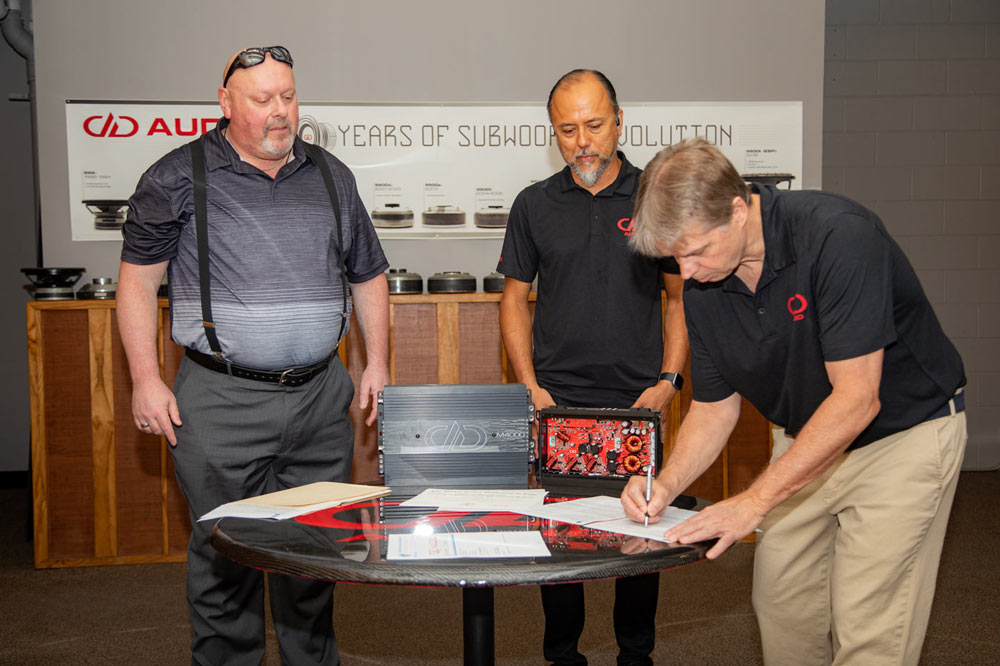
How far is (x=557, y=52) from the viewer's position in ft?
14.0

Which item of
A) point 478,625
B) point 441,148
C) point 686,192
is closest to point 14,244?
point 441,148

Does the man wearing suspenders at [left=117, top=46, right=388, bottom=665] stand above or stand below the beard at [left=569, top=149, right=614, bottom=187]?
below

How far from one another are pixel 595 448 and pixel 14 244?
189 inches

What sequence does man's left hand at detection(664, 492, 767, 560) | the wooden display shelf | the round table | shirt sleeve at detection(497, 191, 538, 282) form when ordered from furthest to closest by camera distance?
the wooden display shelf
shirt sleeve at detection(497, 191, 538, 282)
man's left hand at detection(664, 492, 767, 560)
the round table

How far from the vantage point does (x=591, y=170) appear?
236 centimetres

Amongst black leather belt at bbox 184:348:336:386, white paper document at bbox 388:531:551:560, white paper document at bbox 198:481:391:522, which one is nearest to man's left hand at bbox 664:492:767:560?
white paper document at bbox 388:531:551:560

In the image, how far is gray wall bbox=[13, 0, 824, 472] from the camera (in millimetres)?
4055

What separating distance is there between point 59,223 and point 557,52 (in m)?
2.37

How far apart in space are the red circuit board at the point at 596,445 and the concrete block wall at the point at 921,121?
4.46 metres

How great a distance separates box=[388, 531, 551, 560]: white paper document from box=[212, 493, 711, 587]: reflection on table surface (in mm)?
17

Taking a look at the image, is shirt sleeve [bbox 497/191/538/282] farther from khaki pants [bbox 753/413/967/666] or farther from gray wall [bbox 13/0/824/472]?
gray wall [bbox 13/0/824/472]

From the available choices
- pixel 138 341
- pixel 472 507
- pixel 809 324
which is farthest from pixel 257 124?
pixel 809 324

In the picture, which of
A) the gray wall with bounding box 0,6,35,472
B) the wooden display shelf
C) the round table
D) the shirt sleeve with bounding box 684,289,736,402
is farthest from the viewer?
the gray wall with bounding box 0,6,35,472

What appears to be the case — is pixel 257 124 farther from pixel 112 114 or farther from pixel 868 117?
pixel 868 117
